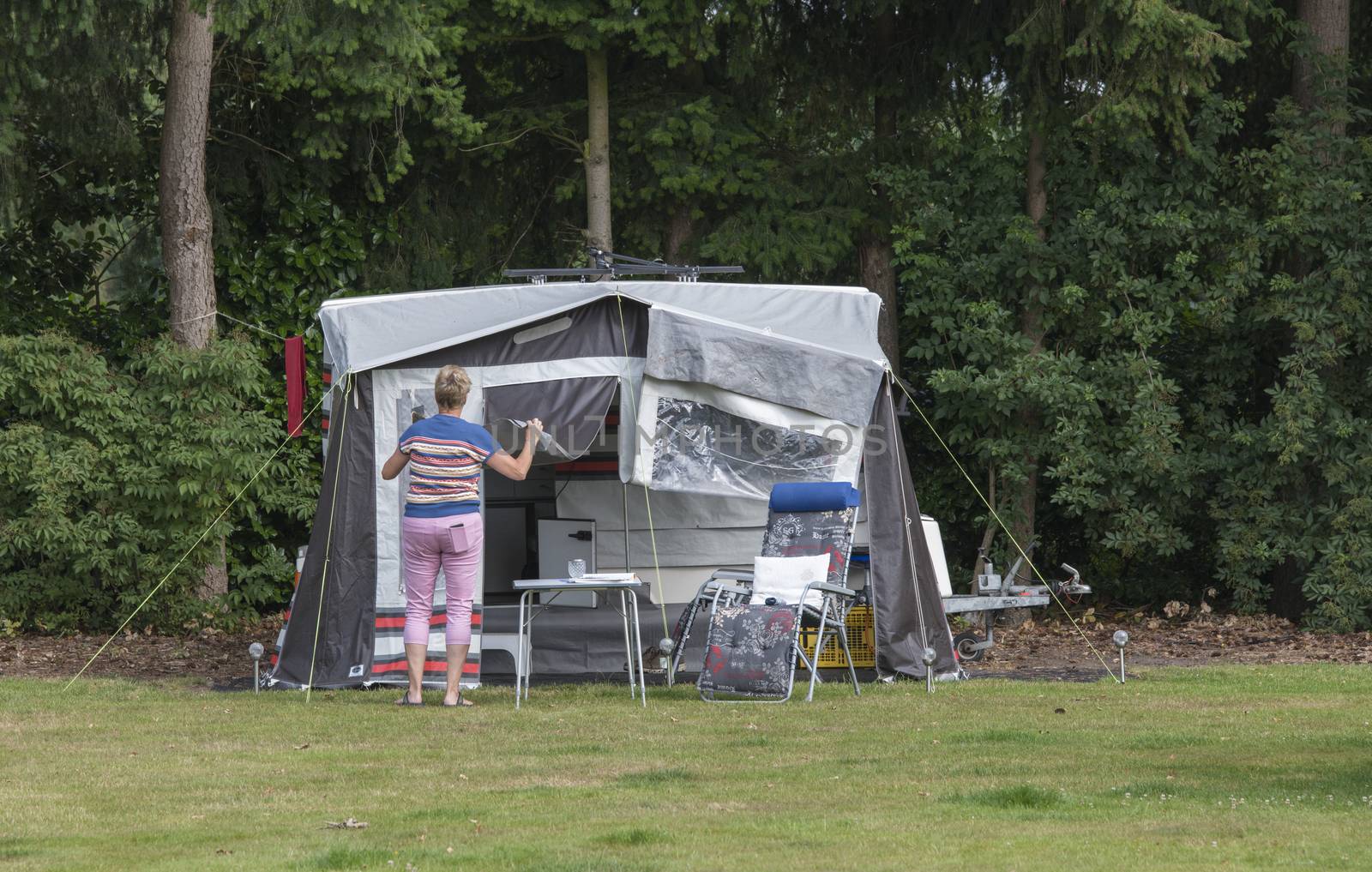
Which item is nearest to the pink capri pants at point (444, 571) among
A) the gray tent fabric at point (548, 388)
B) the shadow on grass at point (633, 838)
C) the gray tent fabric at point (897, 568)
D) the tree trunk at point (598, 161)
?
the gray tent fabric at point (548, 388)

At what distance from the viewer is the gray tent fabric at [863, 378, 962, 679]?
25.4 ft

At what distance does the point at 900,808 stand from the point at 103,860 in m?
2.13

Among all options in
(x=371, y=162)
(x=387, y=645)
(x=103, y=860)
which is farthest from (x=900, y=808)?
(x=371, y=162)

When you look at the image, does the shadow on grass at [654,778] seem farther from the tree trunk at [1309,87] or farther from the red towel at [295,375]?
the tree trunk at [1309,87]

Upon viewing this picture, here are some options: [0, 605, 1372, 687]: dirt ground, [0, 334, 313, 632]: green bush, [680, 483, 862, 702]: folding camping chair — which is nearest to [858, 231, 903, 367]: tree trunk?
[0, 605, 1372, 687]: dirt ground

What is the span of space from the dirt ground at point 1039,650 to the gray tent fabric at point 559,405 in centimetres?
198

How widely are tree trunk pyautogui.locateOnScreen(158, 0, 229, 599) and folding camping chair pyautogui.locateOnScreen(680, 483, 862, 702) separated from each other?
4706 mm

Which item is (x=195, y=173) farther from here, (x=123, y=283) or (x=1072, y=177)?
(x=1072, y=177)

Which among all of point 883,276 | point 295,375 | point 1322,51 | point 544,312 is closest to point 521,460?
point 544,312

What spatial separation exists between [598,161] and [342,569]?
16.0 feet

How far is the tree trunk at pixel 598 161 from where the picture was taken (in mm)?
11648

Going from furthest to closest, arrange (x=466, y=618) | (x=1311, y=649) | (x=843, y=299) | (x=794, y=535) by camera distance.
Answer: (x=1311, y=649) → (x=843, y=299) → (x=794, y=535) → (x=466, y=618)

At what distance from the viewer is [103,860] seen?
395 cm

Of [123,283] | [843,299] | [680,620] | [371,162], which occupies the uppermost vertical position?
[371,162]
